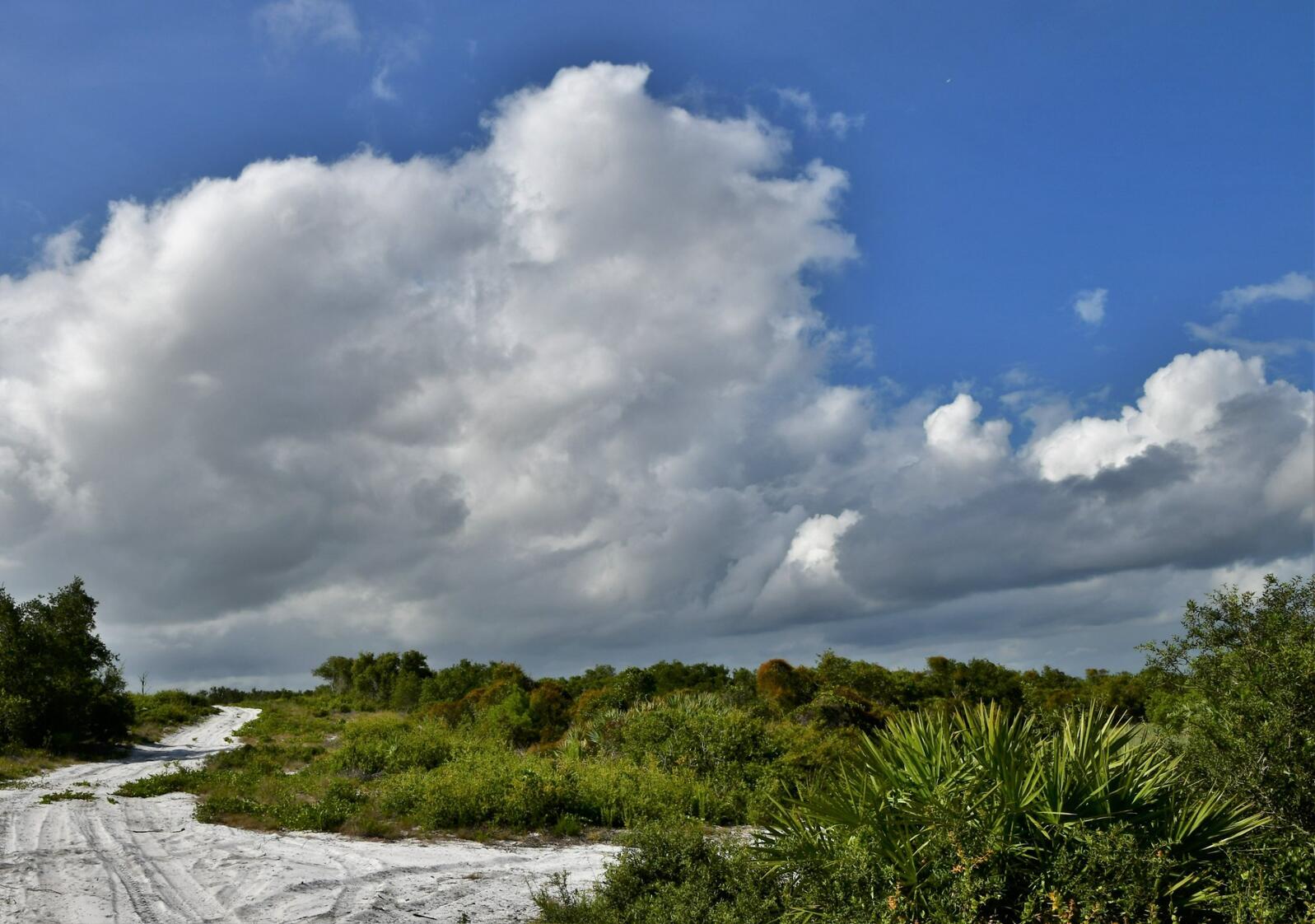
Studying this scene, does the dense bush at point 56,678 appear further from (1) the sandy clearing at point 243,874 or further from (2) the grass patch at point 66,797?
(1) the sandy clearing at point 243,874

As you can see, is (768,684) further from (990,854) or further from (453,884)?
(990,854)

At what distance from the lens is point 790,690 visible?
35.3 meters

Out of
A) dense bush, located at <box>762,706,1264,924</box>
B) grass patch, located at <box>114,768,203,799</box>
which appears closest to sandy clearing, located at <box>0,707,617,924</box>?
grass patch, located at <box>114,768,203,799</box>

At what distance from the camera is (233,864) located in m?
12.3

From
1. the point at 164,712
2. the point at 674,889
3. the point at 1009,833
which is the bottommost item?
the point at 164,712

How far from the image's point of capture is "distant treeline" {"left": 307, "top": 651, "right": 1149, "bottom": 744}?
101 ft

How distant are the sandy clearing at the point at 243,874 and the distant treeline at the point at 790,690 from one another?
15.4 meters

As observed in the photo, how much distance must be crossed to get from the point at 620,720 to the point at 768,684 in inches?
485

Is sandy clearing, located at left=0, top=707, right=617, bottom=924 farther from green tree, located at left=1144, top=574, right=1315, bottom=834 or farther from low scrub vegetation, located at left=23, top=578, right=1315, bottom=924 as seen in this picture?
green tree, located at left=1144, top=574, right=1315, bottom=834

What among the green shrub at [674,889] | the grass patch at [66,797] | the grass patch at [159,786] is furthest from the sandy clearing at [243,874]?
the grass patch at [159,786]

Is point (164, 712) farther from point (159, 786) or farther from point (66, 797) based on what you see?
point (66, 797)

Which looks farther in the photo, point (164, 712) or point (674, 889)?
point (164, 712)

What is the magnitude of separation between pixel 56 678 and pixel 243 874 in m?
26.5

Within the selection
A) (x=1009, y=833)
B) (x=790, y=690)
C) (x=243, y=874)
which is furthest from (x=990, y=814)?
(x=790, y=690)
